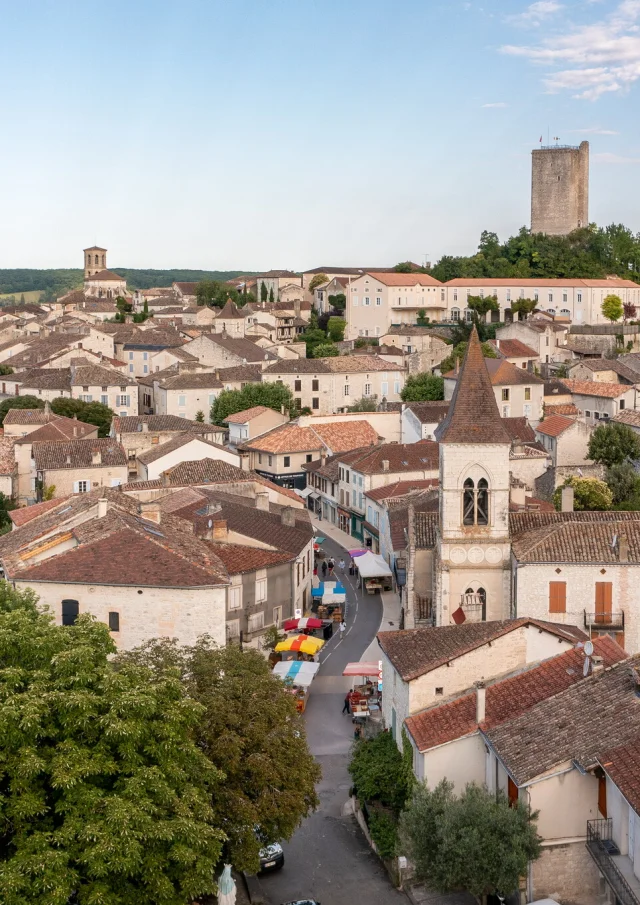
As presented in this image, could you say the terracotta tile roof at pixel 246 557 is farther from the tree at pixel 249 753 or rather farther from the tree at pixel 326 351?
the tree at pixel 326 351

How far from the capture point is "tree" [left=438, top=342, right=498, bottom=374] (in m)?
93.7

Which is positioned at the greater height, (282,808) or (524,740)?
(524,740)

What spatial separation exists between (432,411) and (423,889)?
54650 millimetres

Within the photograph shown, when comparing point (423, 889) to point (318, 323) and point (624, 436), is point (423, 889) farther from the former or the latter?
point (318, 323)

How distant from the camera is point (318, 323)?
124 meters

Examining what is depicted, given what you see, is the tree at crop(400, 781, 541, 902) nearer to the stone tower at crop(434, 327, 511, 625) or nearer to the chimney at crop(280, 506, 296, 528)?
the stone tower at crop(434, 327, 511, 625)

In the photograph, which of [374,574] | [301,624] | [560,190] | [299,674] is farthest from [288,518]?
[560,190]

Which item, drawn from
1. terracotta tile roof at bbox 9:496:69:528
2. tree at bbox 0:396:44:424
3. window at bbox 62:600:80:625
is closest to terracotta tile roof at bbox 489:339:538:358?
tree at bbox 0:396:44:424

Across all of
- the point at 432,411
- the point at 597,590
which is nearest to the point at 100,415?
the point at 432,411

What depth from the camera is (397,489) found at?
5853 cm

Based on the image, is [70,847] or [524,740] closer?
[70,847]

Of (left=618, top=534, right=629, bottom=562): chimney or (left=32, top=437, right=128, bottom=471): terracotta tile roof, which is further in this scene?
(left=32, top=437, right=128, bottom=471): terracotta tile roof

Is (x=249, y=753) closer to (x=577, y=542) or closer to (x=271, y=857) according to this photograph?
(x=271, y=857)

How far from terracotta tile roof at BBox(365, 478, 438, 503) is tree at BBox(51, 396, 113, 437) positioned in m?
30.2
